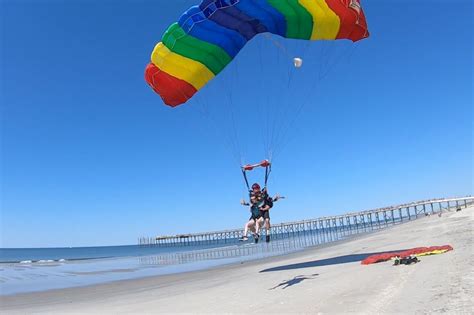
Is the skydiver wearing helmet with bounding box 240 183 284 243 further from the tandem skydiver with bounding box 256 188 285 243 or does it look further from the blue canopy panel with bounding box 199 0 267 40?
the blue canopy panel with bounding box 199 0 267 40

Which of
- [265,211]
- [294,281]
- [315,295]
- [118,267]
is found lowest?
[118,267]

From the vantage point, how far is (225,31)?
11.2m

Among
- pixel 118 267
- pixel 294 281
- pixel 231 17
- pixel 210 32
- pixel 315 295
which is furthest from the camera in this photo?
pixel 118 267

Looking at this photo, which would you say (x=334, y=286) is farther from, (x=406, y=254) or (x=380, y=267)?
(x=406, y=254)

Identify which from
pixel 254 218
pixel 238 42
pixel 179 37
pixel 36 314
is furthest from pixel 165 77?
pixel 36 314

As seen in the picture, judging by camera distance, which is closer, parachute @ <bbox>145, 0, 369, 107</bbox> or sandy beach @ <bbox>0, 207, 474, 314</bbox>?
sandy beach @ <bbox>0, 207, 474, 314</bbox>

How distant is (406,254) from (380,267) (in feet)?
4.85

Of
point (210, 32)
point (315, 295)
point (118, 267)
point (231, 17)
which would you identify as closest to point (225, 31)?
point (210, 32)

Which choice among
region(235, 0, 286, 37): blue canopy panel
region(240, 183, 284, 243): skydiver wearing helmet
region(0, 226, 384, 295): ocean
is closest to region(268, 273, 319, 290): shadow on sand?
region(240, 183, 284, 243): skydiver wearing helmet

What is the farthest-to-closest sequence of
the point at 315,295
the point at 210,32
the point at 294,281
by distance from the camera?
the point at 210,32, the point at 294,281, the point at 315,295

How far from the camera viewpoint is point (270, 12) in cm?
1064

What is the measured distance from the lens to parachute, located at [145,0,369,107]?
10.5 m

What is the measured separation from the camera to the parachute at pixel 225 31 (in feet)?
34.5

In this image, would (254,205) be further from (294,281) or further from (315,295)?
(315,295)
